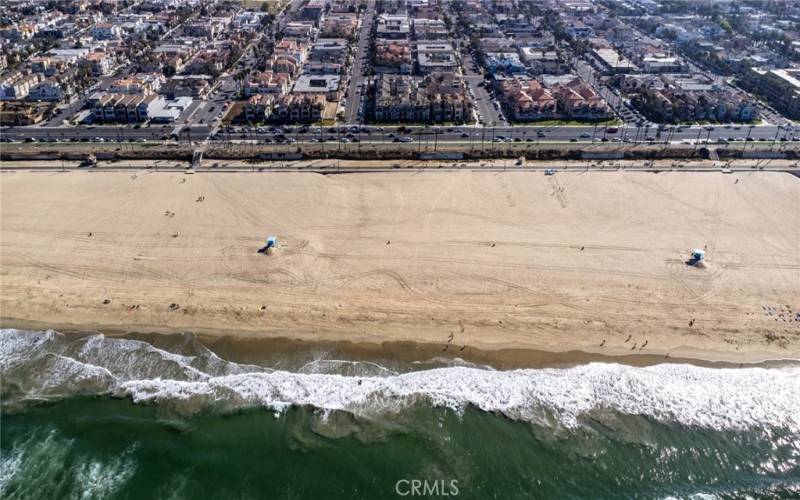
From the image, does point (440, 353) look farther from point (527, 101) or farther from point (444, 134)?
point (527, 101)

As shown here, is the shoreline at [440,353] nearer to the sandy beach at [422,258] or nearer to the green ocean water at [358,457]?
the sandy beach at [422,258]

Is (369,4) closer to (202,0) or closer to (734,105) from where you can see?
(202,0)

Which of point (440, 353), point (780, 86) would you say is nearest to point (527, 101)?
point (780, 86)

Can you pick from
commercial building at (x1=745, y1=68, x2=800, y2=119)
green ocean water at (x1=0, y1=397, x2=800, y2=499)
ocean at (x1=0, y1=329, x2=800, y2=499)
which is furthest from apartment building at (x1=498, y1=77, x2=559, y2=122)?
green ocean water at (x1=0, y1=397, x2=800, y2=499)

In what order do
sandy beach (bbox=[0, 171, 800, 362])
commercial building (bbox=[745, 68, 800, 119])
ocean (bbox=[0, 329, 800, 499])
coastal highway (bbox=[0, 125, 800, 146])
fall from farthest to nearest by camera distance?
commercial building (bbox=[745, 68, 800, 119]) → coastal highway (bbox=[0, 125, 800, 146]) → sandy beach (bbox=[0, 171, 800, 362]) → ocean (bbox=[0, 329, 800, 499])

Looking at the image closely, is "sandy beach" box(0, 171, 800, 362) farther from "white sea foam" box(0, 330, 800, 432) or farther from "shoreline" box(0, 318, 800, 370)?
"white sea foam" box(0, 330, 800, 432)
